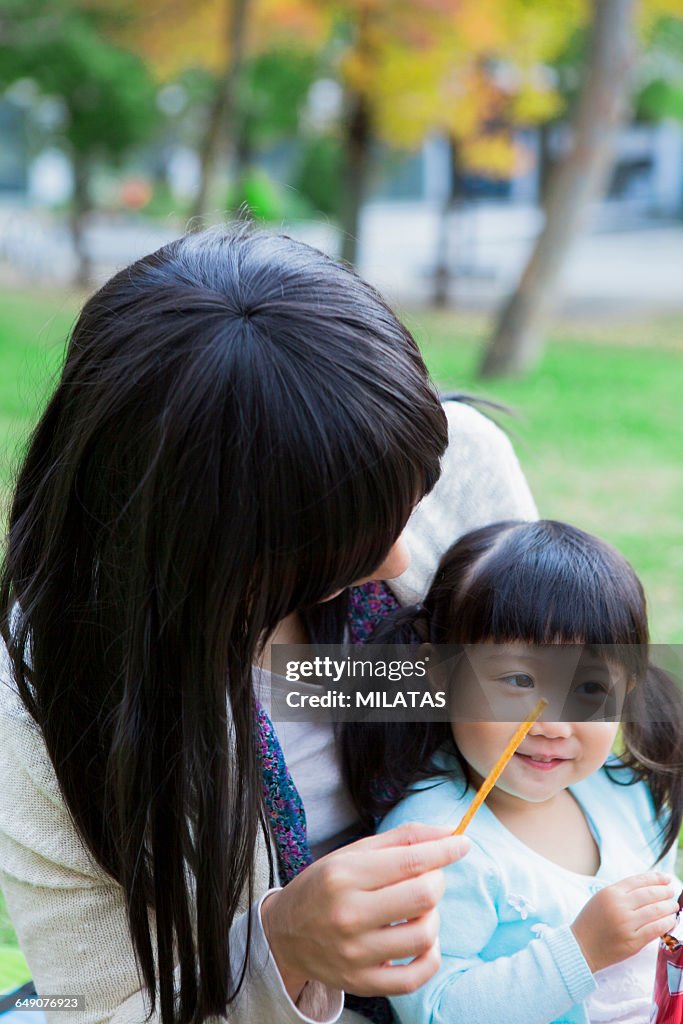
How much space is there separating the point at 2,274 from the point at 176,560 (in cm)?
1358

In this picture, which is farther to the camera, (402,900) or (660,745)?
(660,745)

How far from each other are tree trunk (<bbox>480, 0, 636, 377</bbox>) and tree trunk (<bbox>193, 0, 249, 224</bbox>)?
330 cm

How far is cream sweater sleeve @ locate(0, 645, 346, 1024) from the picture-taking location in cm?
93

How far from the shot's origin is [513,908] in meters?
1.11

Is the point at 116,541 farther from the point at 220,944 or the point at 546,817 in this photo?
the point at 546,817

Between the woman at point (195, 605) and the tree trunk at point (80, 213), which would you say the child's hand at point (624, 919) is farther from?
the tree trunk at point (80, 213)

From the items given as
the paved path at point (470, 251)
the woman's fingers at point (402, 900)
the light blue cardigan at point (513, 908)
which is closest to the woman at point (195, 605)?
the woman's fingers at point (402, 900)

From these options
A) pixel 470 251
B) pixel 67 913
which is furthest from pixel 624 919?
pixel 470 251

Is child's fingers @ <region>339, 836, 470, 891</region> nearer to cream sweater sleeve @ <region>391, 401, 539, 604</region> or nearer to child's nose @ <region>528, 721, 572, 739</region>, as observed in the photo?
child's nose @ <region>528, 721, 572, 739</region>

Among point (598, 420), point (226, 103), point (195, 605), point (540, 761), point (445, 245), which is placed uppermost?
point (226, 103)

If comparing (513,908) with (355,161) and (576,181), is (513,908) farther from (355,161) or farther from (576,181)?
(355,161)

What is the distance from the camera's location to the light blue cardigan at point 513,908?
1014 millimetres

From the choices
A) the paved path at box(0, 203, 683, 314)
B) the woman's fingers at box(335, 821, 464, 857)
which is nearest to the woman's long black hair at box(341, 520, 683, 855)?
the woman's fingers at box(335, 821, 464, 857)

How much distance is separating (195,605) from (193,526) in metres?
0.06
